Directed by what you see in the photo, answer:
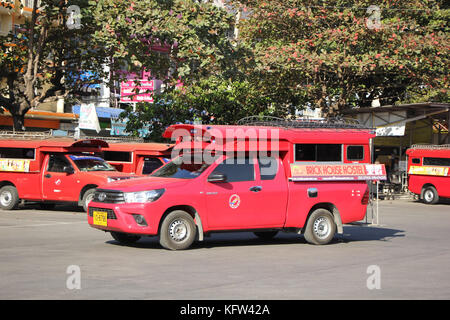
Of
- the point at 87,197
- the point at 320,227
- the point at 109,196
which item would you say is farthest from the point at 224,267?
the point at 87,197

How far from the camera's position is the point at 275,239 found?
15.4 meters

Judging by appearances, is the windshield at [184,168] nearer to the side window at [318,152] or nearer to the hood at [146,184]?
the hood at [146,184]

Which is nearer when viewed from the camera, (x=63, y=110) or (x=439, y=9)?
(x=439, y=9)

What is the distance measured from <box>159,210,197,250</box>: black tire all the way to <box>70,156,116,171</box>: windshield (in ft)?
32.2

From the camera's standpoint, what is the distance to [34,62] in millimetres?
26094

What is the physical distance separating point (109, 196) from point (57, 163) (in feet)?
32.1

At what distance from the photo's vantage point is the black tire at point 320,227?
1426 cm

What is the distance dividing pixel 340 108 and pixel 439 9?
27.8 ft

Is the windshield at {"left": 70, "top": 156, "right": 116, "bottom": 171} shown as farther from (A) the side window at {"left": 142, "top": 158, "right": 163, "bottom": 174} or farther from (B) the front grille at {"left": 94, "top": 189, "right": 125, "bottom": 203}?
(B) the front grille at {"left": 94, "top": 189, "right": 125, "bottom": 203}

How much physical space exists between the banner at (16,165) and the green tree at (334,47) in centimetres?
1023

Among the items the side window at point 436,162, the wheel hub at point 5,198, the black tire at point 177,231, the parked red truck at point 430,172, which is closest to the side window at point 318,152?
the black tire at point 177,231

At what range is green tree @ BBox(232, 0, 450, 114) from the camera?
3003 cm
